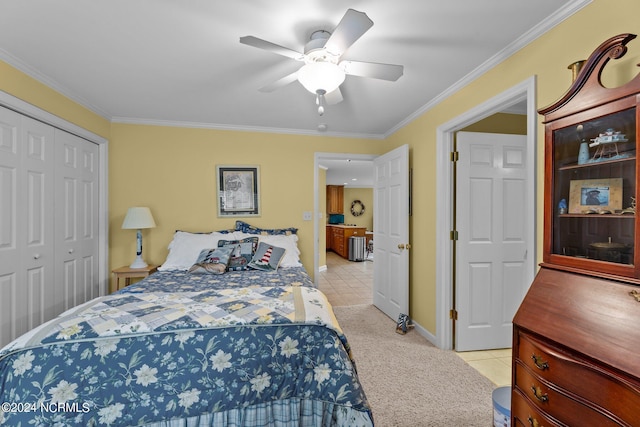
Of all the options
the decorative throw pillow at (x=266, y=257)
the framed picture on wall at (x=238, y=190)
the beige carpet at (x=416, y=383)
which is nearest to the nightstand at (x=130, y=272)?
the framed picture on wall at (x=238, y=190)

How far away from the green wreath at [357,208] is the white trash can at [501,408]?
354 inches

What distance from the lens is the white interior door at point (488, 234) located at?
283cm

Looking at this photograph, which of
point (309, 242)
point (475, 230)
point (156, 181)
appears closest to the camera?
point (475, 230)

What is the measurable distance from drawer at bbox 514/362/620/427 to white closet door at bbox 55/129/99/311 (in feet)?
11.6

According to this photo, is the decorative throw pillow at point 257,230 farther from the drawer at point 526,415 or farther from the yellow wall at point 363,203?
the yellow wall at point 363,203

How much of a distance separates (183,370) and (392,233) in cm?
270

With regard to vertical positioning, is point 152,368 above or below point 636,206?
below

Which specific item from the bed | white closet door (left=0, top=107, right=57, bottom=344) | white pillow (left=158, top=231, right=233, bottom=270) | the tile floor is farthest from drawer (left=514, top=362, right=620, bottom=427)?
white closet door (left=0, top=107, right=57, bottom=344)

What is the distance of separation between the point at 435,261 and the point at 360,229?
5578 mm

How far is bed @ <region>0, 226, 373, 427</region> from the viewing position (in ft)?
4.46

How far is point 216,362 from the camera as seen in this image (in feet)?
4.84

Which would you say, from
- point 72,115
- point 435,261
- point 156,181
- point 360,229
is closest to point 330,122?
point 435,261

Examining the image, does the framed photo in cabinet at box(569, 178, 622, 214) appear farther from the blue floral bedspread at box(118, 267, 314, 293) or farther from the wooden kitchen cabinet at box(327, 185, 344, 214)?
the wooden kitchen cabinet at box(327, 185, 344, 214)

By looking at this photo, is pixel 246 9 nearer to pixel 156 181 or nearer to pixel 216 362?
pixel 216 362
